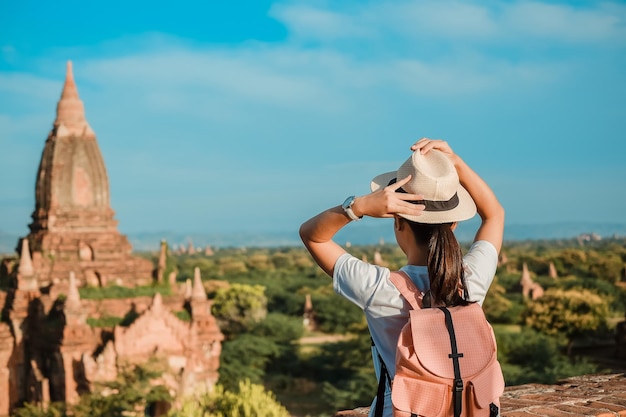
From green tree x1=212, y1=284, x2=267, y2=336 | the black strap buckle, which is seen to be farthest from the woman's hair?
green tree x1=212, y1=284, x2=267, y2=336

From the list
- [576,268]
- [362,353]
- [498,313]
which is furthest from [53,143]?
[576,268]

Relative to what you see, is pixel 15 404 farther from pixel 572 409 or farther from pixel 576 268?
pixel 576 268

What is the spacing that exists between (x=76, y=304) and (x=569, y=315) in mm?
18760

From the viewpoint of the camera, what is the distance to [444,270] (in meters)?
2.56

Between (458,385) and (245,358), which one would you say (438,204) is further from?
(245,358)

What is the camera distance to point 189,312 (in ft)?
67.8

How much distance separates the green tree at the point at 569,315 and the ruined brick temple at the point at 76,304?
15053 mm

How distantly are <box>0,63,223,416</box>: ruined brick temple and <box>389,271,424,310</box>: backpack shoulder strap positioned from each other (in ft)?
52.9

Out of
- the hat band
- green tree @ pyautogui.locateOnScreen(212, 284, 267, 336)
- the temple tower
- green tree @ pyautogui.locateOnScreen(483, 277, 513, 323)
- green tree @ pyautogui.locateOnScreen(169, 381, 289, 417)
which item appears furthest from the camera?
green tree @ pyautogui.locateOnScreen(483, 277, 513, 323)

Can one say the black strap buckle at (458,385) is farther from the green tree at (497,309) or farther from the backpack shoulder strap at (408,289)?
the green tree at (497,309)

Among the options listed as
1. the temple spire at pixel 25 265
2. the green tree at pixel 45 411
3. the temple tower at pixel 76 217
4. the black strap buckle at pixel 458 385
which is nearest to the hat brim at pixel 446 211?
the black strap buckle at pixel 458 385

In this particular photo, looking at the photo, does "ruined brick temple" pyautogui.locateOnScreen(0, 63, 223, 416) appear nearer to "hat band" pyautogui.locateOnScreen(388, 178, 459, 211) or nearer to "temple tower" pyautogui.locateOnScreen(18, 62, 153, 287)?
"temple tower" pyautogui.locateOnScreen(18, 62, 153, 287)

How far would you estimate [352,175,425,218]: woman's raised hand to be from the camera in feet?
8.54

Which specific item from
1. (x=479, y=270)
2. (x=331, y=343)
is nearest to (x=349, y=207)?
(x=479, y=270)
